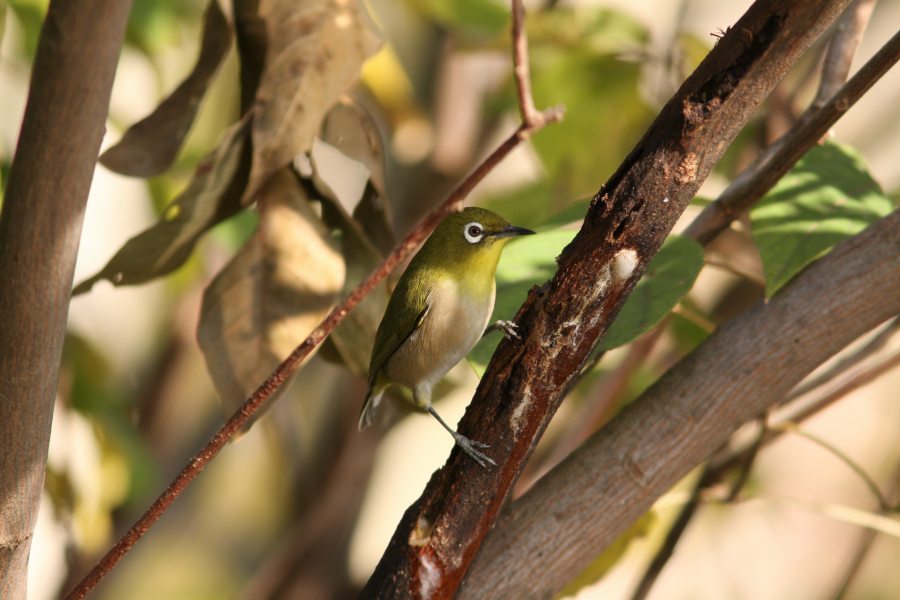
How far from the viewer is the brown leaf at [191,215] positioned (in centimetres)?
94

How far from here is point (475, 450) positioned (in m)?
0.72

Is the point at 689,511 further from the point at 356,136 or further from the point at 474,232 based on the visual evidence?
the point at 356,136

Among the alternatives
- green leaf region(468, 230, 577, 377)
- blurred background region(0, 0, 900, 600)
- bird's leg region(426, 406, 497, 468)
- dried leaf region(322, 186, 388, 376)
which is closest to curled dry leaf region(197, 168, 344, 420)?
dried leaf region(322, 186, 388, 376)

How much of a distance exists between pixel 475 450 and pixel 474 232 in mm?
586

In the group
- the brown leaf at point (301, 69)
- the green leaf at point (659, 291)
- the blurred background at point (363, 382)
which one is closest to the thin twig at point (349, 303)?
the green leaf at point (659, 291)

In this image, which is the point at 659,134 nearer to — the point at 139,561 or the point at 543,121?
the point at 543,121

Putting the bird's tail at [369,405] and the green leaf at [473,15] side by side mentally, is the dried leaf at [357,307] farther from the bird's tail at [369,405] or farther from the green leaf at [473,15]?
the green leaf at [473,15]

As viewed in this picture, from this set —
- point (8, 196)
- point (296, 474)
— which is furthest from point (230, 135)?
point (296, 474)

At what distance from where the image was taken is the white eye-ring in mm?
1262

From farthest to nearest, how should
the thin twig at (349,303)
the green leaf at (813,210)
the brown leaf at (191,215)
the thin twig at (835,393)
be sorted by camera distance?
the thin twig at (835,393), the brown leaf at (191,215), the green leaf at (813,210), the thin twig at (349,303)

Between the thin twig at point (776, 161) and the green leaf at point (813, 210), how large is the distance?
1.0 inches

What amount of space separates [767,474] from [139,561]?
1.35m

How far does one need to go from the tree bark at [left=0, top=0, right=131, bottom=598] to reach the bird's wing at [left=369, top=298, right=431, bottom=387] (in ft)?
1.92

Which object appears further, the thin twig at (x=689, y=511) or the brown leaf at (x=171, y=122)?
the thin twig at (x=689, y=511)
